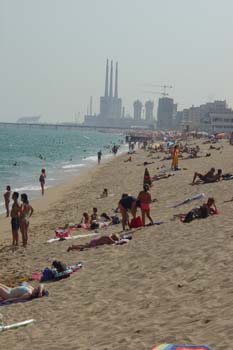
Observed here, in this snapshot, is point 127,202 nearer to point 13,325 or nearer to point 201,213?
point 201,213

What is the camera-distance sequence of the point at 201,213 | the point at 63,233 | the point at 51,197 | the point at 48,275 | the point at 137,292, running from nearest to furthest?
the point at 137,292 < the point at 48,275 < the point at 201,213 < the point at 63,233 < the point at 51,197

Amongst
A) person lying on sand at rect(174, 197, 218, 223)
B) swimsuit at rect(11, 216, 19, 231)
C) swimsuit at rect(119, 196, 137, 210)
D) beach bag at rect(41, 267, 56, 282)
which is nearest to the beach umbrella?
beach bag at rect(41, 267, 56, 282)

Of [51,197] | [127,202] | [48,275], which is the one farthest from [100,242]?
[51,197]

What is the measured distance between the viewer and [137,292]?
771cm

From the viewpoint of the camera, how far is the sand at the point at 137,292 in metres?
6.08

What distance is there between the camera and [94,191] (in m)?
25.8

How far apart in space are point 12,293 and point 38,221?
33.8 feet

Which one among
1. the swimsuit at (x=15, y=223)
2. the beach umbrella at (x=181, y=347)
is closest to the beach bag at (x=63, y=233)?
the swimsuit at (x=15, y=223)

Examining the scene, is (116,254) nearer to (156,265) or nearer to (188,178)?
(156,265)

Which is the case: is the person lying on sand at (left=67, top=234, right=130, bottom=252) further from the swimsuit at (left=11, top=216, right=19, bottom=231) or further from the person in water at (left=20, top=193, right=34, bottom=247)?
the swimsuit at (left=11, top=216, right=19, bottom=231)

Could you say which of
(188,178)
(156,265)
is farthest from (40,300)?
(188,178)

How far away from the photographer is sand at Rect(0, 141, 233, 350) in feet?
19.9

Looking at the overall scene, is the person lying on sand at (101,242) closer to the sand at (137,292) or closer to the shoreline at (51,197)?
the sand at (137,292)

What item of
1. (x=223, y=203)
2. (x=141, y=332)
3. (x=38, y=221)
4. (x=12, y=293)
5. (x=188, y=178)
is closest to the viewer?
(x=141, y=332)
